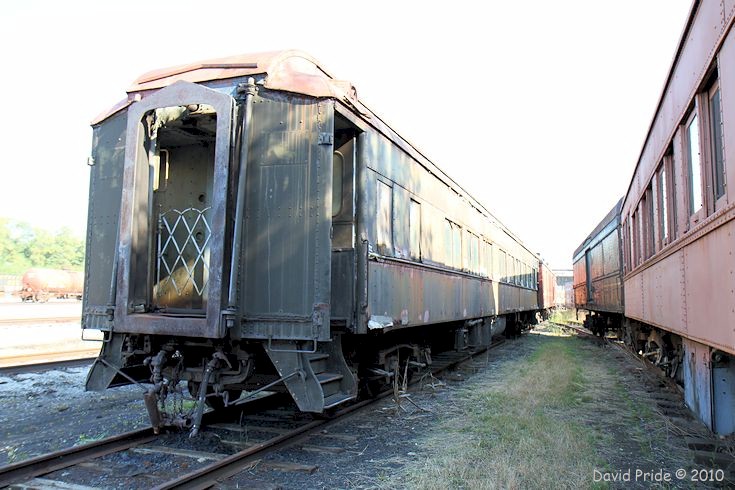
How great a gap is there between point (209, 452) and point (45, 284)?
129ft

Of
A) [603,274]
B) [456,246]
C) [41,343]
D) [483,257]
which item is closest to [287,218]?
[456,246]

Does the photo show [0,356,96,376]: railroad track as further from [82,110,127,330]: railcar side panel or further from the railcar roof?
the railcar roof

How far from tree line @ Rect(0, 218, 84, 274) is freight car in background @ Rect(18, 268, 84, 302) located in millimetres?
28466

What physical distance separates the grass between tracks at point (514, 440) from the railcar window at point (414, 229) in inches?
86.4

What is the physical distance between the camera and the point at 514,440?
5.36 meters

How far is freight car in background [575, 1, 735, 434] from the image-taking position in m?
3.32

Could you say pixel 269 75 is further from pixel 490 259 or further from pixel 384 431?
pixel 490 259

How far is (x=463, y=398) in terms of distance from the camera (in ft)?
25.9

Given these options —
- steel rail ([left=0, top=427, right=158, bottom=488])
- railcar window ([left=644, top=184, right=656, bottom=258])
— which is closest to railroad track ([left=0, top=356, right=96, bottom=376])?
steel rail ([left=0, top=427, right=158, bottom=488])

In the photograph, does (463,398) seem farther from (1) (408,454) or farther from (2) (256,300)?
(2) (256,300)

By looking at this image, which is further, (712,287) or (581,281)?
(581,281)

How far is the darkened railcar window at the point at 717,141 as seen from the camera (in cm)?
371

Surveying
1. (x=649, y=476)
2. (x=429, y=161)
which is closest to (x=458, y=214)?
(x=429, y=161)

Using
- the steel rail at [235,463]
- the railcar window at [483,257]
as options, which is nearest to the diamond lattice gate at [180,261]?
the steel rail at [235,463]
